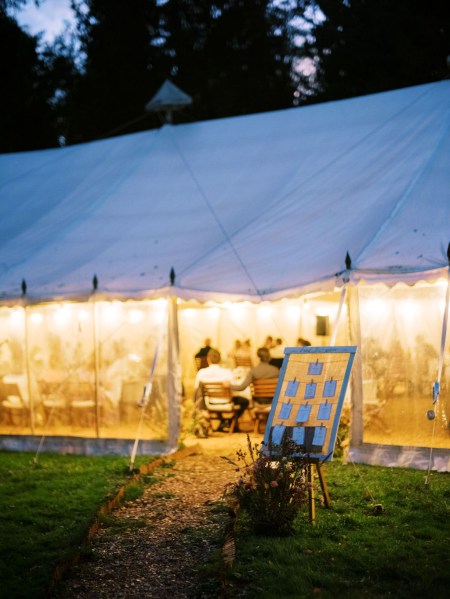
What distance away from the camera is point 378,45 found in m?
20.0

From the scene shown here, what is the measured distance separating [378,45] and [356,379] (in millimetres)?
13941

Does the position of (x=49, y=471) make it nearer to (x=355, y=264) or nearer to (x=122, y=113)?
(x=355, y=264)

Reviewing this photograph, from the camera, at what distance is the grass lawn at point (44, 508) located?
525 cm

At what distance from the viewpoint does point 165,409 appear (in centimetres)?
913

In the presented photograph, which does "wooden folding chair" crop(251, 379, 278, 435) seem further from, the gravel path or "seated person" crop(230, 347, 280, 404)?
the gravel path

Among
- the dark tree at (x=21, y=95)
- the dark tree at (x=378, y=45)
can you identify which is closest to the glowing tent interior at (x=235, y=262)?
the dark tree at (x=378, y=45)

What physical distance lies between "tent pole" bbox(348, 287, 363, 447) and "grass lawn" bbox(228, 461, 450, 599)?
47.8 inches

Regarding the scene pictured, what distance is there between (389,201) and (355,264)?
1.31 m

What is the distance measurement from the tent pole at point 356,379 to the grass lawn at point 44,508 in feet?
7.41

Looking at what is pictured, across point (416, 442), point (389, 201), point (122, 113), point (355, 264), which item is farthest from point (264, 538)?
point (122, 113)

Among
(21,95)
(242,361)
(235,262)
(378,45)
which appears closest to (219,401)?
(242,361)

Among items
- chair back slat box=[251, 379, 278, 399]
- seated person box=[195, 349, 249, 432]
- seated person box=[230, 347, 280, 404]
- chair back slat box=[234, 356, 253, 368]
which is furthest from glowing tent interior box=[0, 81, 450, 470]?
chair back slat box=[234, 356, 253, 368]

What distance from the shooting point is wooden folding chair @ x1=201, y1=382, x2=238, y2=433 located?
10.3m

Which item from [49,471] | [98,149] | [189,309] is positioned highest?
[98,149]
